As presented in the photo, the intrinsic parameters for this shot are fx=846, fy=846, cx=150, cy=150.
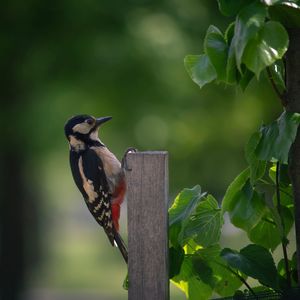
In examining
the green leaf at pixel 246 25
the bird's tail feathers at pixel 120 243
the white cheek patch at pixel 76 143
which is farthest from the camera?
the white cheek patch at pixel 76 143

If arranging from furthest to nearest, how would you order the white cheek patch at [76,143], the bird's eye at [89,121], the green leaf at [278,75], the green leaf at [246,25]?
1. the white cheek patch at [76,143]
2. the bird's eye at [89,121]
3. the green leaf at [278,75]
4. the green leaf at [246,25]

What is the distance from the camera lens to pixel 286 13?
2162mm

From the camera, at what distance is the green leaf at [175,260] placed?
7.95 ft

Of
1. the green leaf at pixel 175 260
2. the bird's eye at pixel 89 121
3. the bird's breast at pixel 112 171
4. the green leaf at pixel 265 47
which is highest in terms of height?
the green leaf at pixel 265 47

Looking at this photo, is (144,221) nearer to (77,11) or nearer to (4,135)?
(77,11)

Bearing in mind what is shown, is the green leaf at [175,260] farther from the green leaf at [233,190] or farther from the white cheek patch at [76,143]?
the white cheek patch at [76,143]

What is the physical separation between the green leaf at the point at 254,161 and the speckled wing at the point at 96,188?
1.66 m

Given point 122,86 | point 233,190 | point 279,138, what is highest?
point 122,86

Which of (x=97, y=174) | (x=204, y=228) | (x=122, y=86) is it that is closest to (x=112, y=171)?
(x=97, y=174)

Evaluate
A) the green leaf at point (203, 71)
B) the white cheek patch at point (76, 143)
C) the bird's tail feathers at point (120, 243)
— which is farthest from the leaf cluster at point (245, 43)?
the white cheek patch at point (76, 143)

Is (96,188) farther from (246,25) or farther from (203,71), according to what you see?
(246,25)

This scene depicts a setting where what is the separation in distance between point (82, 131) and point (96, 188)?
0.31 metres

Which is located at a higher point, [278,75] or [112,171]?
[278,75]

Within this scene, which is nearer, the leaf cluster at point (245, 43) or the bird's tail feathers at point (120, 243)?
the leaf cluster at point (245, 43)
